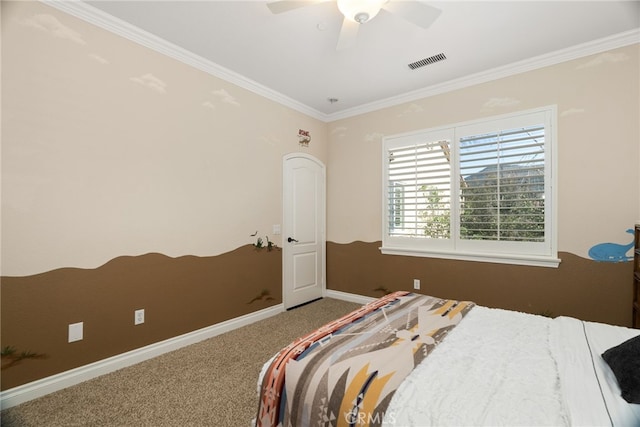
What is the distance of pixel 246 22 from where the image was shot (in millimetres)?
2529

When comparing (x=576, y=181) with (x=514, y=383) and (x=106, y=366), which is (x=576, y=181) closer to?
(x=514, y=383)

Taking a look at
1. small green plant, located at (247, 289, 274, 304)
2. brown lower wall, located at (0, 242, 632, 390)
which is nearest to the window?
brown lower wall, located at (0, 242, 632, 390)

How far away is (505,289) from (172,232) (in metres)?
3.52

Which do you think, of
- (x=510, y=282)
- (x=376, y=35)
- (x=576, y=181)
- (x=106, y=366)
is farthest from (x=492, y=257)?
(x=106, y=366)

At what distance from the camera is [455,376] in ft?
4.08

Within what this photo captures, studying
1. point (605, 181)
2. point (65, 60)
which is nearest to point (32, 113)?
point (65, 60)

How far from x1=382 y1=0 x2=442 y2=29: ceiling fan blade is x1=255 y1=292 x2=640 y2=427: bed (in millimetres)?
1939

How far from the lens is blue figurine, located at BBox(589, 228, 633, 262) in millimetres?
2701

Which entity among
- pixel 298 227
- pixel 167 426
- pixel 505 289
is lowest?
pixel 167 426

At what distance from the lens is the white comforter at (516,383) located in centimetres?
101

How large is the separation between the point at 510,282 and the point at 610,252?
87cm

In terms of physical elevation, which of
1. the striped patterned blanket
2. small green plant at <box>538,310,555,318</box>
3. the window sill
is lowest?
small green plant at <box>538,310,555,318</box>

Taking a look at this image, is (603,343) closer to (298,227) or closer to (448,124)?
(448,124)

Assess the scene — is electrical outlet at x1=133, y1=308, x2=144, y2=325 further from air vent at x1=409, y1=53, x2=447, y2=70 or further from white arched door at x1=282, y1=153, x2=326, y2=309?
air vent at x1=409, y1=53, x2=447, y2=70
